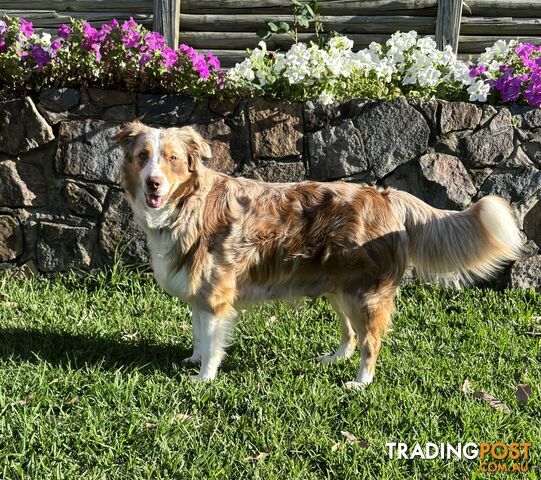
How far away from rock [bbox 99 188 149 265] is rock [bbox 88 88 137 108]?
0.70 m

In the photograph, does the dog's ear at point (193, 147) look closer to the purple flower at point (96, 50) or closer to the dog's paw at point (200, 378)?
the dog's paw at point (200, 378)

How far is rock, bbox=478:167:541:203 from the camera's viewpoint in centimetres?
548

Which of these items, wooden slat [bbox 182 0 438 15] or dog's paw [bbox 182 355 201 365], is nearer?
dog's paw [bbox 182 355 201 365]

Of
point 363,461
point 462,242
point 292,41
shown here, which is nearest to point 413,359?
point 462,242

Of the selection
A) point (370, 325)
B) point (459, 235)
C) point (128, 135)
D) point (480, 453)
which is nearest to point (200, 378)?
point (370, 325)

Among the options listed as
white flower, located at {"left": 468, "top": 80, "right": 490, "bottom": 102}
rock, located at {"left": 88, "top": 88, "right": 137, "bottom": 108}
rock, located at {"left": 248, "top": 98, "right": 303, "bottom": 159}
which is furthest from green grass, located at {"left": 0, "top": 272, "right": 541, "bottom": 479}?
white flower, located at {"left": 468, "top": 80, "right": 490, "bottom": 102}

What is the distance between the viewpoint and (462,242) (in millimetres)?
3914

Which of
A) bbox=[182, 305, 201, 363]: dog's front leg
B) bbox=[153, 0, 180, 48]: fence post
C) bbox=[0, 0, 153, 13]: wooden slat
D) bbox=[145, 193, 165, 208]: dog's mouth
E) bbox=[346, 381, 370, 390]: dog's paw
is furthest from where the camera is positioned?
bbox=[0, 0, 153, 13]: wooden slat

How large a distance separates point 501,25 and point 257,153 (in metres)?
3.98

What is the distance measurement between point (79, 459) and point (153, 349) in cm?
132

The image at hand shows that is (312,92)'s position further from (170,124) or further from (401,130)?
(170,124)

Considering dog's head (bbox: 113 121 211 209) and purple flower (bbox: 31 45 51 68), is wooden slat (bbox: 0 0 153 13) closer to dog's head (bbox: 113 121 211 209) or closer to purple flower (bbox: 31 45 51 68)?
purple flower (bbox: 31 45 51 68)

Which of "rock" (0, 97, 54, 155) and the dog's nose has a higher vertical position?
"rock" (0, 97, 54, 155)

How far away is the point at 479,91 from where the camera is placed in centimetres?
547
